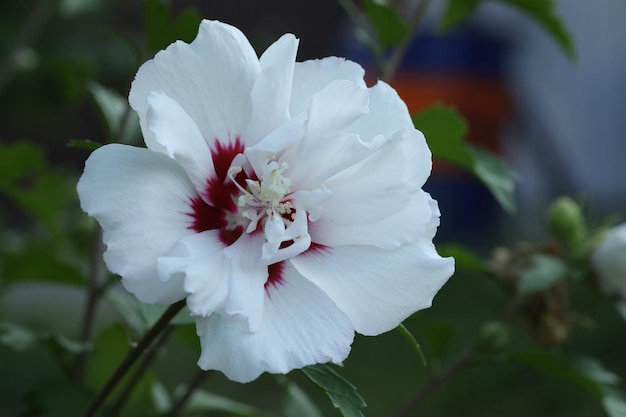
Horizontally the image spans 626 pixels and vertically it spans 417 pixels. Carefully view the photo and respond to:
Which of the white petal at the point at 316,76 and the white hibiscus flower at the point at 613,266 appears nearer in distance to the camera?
the white petal at the point at 316,76

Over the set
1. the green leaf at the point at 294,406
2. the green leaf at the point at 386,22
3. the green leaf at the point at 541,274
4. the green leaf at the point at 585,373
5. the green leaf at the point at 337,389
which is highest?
the green leaf at the point at 386,22

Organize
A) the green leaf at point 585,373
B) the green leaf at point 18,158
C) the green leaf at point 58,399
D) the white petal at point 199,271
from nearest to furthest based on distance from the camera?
1. the white petal at point 199,271
2. the green leaf at point 58,399
3. the green leaf at point 585,373
4. the green leaf at point 18,158

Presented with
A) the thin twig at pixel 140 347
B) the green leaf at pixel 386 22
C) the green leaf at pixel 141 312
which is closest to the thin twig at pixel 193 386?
the green leaf at pixel 141 312

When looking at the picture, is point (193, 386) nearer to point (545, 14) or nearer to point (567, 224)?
point (567, 224)

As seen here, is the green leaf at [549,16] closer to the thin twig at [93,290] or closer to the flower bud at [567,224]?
the flower bud at [567,224]

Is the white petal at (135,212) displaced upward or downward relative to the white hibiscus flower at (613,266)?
upward

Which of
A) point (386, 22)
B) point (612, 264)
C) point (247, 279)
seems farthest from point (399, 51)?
point (247, 279)
